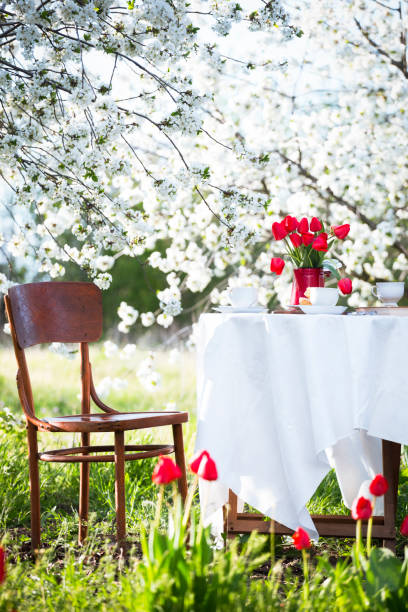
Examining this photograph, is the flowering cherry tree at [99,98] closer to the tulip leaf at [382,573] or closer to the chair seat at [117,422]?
the chair seat at [117,422]

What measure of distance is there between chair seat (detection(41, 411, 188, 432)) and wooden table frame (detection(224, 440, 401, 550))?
306 mm

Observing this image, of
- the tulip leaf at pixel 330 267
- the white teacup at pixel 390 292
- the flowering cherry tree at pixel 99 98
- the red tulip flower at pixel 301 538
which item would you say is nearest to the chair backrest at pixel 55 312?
the flowering cherry tree at pixel 99 98

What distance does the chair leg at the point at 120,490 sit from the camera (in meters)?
2.28

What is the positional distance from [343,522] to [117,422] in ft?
2.78

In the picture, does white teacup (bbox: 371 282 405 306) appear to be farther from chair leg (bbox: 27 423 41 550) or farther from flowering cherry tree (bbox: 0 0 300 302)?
chair leg (bbox: 27 423 41 550)

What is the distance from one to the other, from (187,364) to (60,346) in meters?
7.63

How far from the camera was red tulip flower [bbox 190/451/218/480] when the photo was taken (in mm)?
1524

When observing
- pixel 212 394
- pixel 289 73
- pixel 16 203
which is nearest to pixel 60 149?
pixel 16 203

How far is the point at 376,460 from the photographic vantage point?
279cm

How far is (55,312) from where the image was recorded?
9.16ft

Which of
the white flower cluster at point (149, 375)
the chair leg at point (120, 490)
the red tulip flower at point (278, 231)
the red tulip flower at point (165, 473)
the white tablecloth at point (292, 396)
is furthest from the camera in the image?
the white flower cluster at point (149, 375)

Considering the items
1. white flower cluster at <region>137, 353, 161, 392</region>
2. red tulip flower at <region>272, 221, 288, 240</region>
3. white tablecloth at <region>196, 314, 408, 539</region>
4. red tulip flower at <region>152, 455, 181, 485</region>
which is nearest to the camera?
red tulip flower at <region>152, 455, 181, 485</region>

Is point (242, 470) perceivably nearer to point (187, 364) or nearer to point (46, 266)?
point (46, 266)

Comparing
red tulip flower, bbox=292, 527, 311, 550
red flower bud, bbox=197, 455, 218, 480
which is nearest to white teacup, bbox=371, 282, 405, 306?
red tulip flower, bbox=292, 527, 311, 550
